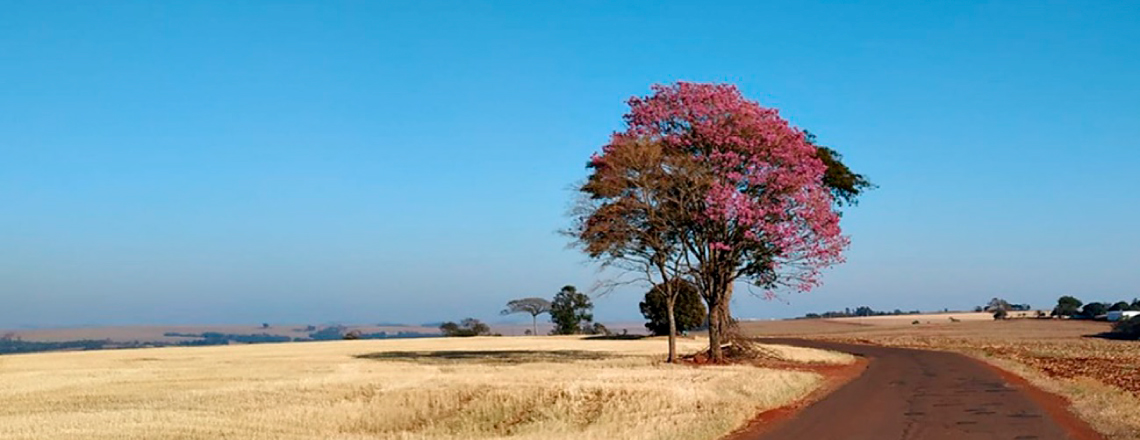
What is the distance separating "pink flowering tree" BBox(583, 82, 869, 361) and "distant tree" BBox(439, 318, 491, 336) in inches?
3345

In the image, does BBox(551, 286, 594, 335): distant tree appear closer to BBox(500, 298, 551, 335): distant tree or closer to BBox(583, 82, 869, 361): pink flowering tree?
BBox(500, 298, 551, 335): distant tree

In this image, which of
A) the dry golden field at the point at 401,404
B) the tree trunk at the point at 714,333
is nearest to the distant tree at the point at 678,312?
the tree trunk at the point at 714,333

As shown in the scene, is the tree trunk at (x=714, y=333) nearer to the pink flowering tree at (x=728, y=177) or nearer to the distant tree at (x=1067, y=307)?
the pink flowering tree at (x=728, y=177)

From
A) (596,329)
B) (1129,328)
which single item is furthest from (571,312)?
(1129,328)

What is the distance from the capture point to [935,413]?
22.1 metres

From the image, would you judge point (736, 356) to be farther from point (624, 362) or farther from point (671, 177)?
point (671, 177)

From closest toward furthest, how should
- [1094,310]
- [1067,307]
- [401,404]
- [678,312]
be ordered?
[401,404], [678,312], [1094,310], [1067,307]

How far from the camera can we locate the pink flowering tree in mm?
43656

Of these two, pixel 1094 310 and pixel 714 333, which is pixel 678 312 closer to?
pixel 714 333

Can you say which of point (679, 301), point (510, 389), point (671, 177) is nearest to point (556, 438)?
point (510, 389)

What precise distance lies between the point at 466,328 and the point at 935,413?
11385 cm

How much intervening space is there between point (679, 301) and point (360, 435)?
7651 centimetres

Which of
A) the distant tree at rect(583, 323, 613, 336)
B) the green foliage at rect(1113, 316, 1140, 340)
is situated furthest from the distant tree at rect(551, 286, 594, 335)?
the green foliage at rect(1113, 316, 1140, 340)

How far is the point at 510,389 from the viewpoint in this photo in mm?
27703
